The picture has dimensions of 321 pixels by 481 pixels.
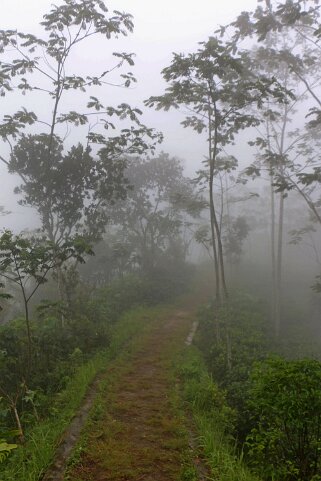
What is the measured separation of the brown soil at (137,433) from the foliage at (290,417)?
4.25 feet

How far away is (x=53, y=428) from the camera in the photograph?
6.26m

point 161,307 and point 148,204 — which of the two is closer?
point 161,307

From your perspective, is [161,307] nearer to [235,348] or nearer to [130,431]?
[235,348]

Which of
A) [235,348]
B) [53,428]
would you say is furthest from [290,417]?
[235,348]

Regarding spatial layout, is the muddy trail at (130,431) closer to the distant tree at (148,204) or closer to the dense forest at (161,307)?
the dense forest at (161,307)

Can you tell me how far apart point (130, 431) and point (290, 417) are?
284 cm

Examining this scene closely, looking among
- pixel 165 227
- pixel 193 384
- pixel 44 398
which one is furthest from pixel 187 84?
pixel 165 227

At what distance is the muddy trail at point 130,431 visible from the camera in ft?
17.3

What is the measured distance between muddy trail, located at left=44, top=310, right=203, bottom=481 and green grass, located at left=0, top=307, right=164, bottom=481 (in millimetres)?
166

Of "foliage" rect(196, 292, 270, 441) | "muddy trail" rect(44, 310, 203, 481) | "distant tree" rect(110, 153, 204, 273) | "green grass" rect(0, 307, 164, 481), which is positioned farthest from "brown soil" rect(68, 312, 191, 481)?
"distant tree" rect(110, 153, 204, 273)

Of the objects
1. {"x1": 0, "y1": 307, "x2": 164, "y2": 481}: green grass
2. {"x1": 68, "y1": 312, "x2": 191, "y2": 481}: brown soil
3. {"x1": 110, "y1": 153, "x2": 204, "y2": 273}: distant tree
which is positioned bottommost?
{"x1": 68, "y1": 312, "x2": 191, "y2": 481}: brown soil

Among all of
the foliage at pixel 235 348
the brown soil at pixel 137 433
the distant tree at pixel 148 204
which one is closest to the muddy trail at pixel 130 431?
the brown soil at pixel 137 433

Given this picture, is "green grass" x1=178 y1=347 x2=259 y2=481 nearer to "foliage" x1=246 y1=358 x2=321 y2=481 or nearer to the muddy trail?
the muddy trail

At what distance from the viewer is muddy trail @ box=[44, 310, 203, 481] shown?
5262 millimetres
